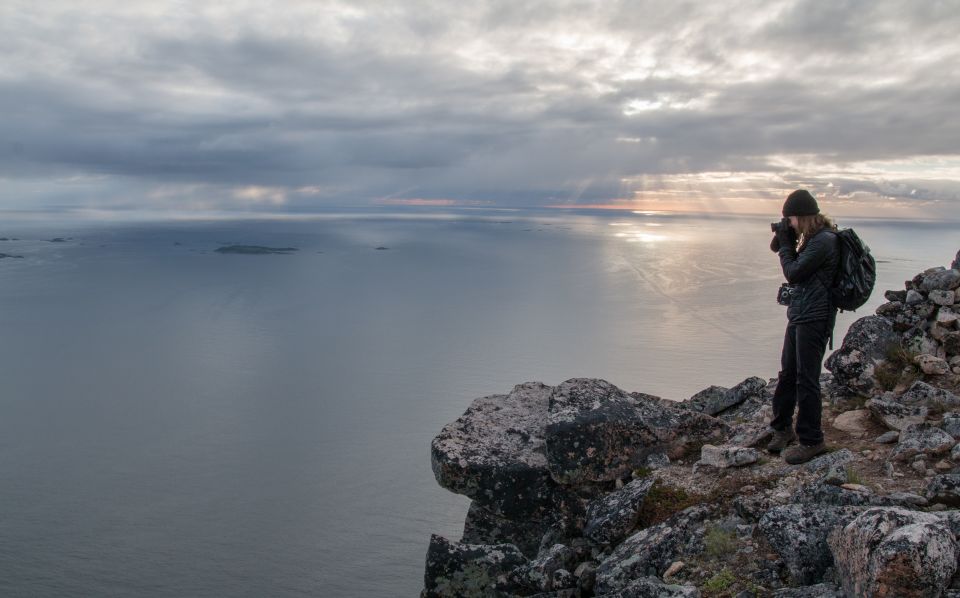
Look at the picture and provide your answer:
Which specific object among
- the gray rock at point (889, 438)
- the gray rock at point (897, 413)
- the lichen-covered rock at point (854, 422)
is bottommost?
the lichen-covered rock at point (854, 422)

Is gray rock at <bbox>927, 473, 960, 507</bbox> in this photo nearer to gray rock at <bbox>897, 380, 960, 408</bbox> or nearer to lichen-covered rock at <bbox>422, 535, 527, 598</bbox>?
gray rock at <bbox>897, 380, 960, 408</bbox>

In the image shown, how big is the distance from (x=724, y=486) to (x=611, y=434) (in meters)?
1.85

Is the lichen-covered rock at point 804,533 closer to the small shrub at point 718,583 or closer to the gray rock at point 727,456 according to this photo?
the small shrub at point 718,583

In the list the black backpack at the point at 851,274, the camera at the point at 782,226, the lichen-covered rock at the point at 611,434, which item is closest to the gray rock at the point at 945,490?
the black backpack at the point at 851,274

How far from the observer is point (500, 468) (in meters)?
9.52

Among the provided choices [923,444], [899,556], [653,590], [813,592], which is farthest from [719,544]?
[923,444]

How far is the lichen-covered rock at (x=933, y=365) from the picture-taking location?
9.88 m

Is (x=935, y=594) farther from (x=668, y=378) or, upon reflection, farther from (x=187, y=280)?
(x=187, y=280)

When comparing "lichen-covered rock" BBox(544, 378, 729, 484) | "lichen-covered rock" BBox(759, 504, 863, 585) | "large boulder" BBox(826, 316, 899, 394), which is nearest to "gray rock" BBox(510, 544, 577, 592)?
"lichen-covered rock" BBox(544, 378, 729, 484)

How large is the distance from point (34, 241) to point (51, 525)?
562 feet

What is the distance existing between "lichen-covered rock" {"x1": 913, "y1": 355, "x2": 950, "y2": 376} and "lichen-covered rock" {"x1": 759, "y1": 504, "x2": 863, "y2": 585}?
5.13 m

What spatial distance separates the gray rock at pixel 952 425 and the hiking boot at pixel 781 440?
167 cm

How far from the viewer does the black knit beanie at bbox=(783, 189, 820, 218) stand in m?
7.91

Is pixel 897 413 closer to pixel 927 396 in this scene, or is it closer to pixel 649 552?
pixel 927 396
